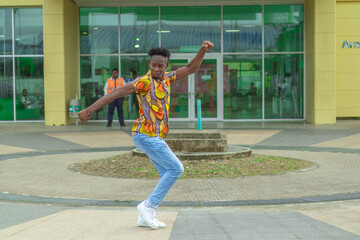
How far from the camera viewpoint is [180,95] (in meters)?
21.0

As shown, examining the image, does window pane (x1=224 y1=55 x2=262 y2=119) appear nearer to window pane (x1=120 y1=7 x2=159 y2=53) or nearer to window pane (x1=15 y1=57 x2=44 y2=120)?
window pane (x1=120 y1=7 x2=159 y2=53)

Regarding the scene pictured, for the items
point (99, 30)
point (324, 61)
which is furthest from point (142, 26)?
point (324, 61)

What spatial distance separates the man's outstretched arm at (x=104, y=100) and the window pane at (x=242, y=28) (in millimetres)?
16270

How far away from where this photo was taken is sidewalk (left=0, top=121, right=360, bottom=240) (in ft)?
16.3

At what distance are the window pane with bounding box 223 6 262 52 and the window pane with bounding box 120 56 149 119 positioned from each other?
3199mm

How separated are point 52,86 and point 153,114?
14.7 m

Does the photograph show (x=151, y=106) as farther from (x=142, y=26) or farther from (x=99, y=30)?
(x=99, y=30)

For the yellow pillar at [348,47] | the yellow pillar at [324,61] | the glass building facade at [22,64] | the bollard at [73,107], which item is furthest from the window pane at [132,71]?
the yellow pillar at [348,47]

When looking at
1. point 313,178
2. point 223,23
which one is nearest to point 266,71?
point 223,23

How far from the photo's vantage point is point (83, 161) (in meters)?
10.2

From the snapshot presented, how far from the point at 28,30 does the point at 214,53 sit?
7.11 m

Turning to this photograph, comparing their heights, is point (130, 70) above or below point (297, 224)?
above

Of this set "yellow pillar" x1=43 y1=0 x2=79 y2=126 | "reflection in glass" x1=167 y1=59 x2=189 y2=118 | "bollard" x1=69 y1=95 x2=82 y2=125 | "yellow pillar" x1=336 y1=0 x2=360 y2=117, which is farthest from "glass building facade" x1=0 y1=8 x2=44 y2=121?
"yellow pillar" x1=336 y1=0 x2=360 y2=117

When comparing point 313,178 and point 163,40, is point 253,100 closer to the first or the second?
point 163,40
